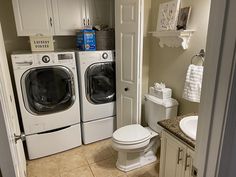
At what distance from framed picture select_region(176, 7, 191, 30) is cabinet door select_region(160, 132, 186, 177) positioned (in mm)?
1086

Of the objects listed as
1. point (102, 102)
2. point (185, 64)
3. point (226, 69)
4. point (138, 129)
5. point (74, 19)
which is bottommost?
point (138, 129)

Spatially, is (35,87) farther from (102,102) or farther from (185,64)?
(185,64)

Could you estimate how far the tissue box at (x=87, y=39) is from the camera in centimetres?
216

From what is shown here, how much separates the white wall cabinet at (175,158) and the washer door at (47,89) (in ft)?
4.14

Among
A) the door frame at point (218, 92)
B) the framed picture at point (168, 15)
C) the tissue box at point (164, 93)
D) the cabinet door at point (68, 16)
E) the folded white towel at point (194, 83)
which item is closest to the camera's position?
the door frame at point (218, 92)

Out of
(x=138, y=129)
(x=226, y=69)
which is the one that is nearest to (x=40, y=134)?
(x=138, y=129)

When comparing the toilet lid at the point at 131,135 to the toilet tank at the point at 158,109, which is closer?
the toilet lid at the point at 131,135

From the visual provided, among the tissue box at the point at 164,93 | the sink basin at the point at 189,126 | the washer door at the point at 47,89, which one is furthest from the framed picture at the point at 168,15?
the washer door at the point at 47,89

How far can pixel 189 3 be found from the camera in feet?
5.77

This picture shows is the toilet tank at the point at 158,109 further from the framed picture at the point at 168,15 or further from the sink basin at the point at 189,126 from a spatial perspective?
the framed picture at the point at 168,15

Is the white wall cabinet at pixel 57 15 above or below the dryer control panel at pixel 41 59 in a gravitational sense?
above

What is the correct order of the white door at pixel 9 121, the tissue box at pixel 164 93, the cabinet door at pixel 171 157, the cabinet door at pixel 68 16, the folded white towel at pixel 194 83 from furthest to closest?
the cabinet door at pixel 68 16
the tissue box at pixel 164 93
the folded white towel at pixel 194 83
the cabinet door at pixel 171 157
the white door at pixel 9 121

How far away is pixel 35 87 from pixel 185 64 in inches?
65.5

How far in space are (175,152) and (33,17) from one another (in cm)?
204
